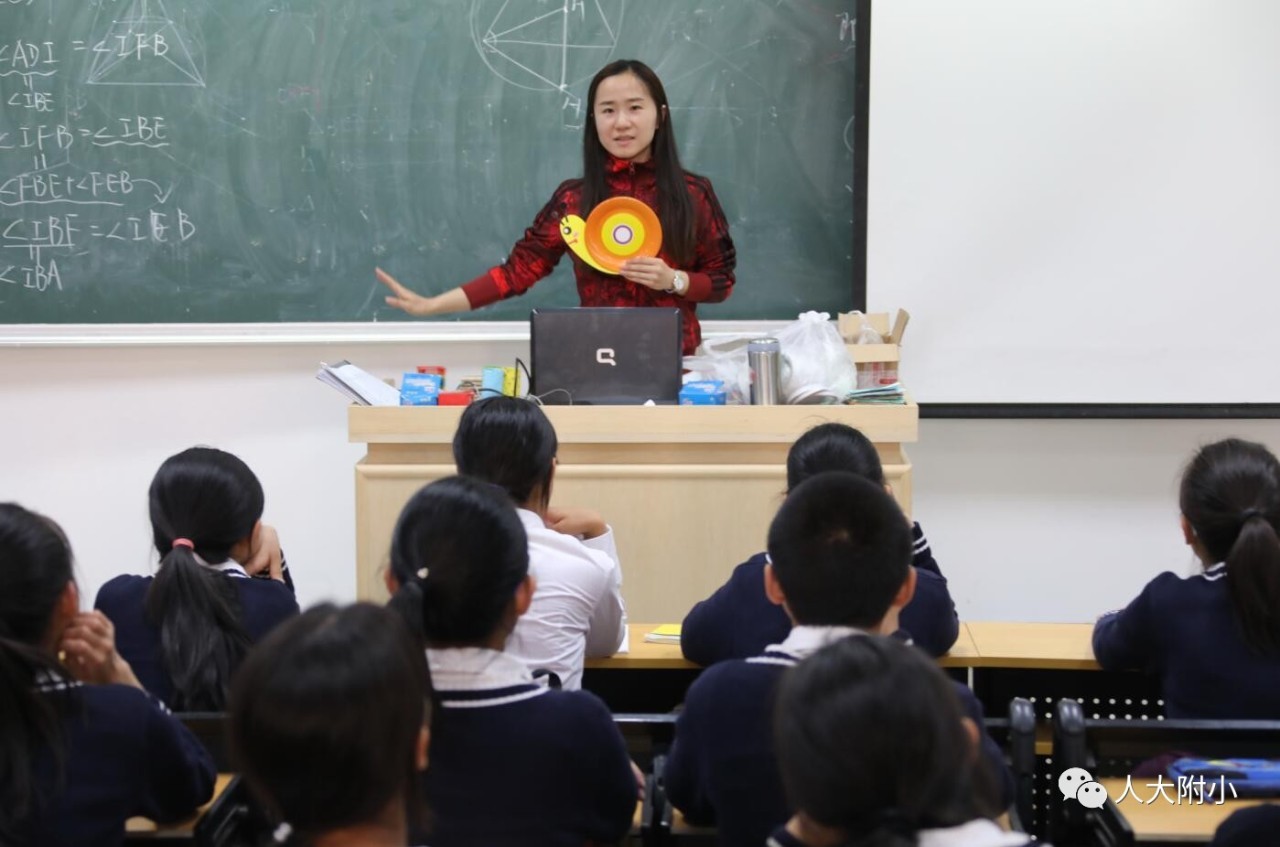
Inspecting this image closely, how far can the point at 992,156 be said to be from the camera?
3949 millimetres

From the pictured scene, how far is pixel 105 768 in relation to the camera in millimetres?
1527

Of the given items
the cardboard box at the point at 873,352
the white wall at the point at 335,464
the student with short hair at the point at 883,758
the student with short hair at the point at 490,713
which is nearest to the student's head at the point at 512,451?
→ the student with short hair at the point at 490,713

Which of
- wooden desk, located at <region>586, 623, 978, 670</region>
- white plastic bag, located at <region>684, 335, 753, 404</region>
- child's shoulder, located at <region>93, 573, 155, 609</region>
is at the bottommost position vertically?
wooden desk, located at <region>586, 623, 978, 670</region>

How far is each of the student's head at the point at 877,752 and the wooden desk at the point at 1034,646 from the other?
1194mm

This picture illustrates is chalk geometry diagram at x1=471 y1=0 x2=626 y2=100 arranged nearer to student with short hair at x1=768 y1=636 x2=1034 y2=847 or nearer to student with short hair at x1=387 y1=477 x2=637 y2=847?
student with short hair at x1=387 y1=477 x2=637 y2=847

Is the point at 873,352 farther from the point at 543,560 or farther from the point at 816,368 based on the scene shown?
the point at 543,560

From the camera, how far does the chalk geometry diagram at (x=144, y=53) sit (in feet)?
13.7

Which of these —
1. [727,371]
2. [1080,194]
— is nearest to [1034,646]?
[727,371]

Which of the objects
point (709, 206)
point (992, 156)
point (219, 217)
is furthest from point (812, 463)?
point (219, 217)

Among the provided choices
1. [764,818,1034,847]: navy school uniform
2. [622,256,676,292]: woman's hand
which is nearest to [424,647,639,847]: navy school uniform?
[764,818,1034,847]: navy school uniform

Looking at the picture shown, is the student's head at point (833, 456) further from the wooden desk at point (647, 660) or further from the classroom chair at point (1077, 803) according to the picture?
the classroom chair at point (1077, 803)

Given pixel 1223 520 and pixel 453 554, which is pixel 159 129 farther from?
pixel 1223 520

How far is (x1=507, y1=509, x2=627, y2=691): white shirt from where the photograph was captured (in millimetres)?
2107

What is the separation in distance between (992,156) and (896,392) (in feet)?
3.48
